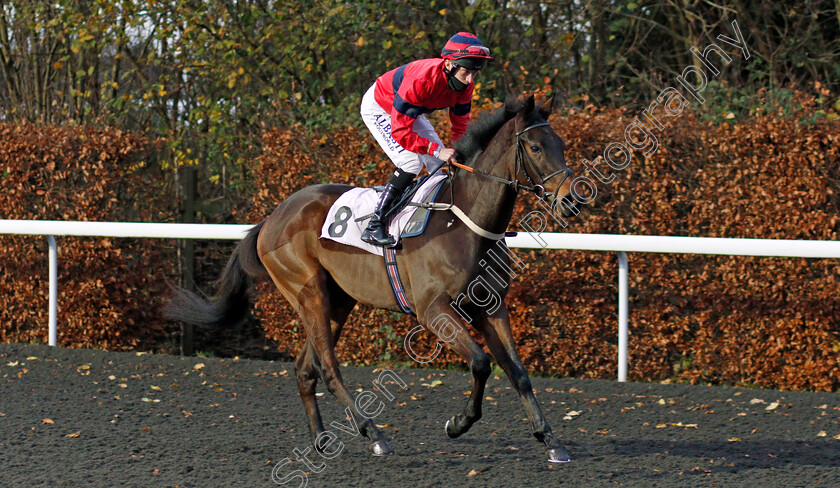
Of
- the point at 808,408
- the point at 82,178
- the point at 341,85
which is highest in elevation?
the point at 341,85

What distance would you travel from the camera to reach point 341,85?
1009cm

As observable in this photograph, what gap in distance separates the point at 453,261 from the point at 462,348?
1.32 ft

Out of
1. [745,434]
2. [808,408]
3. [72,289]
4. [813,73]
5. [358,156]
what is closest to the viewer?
[745,434]

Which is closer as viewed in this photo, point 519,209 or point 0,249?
point 519,209

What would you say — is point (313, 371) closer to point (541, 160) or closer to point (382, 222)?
point (382, 222)

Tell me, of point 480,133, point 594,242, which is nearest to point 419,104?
point 480,133

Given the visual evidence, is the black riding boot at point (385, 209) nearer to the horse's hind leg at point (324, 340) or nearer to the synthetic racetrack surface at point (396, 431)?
the horse's hind leg at point (324, 340)

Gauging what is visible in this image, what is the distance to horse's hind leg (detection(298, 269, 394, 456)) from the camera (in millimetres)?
4379

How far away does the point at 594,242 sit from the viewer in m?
5.94

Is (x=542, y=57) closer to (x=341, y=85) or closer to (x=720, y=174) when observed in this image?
(x=341, y=85)

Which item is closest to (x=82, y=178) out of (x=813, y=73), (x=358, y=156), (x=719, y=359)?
(x=358, y=156)

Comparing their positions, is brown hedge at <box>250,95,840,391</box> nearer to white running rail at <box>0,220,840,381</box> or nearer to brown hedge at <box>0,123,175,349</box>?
white running rail at <box>0,220,840,381</box>

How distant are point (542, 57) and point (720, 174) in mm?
4652

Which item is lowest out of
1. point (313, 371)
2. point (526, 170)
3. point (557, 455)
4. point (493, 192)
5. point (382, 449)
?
point (382, 449)
